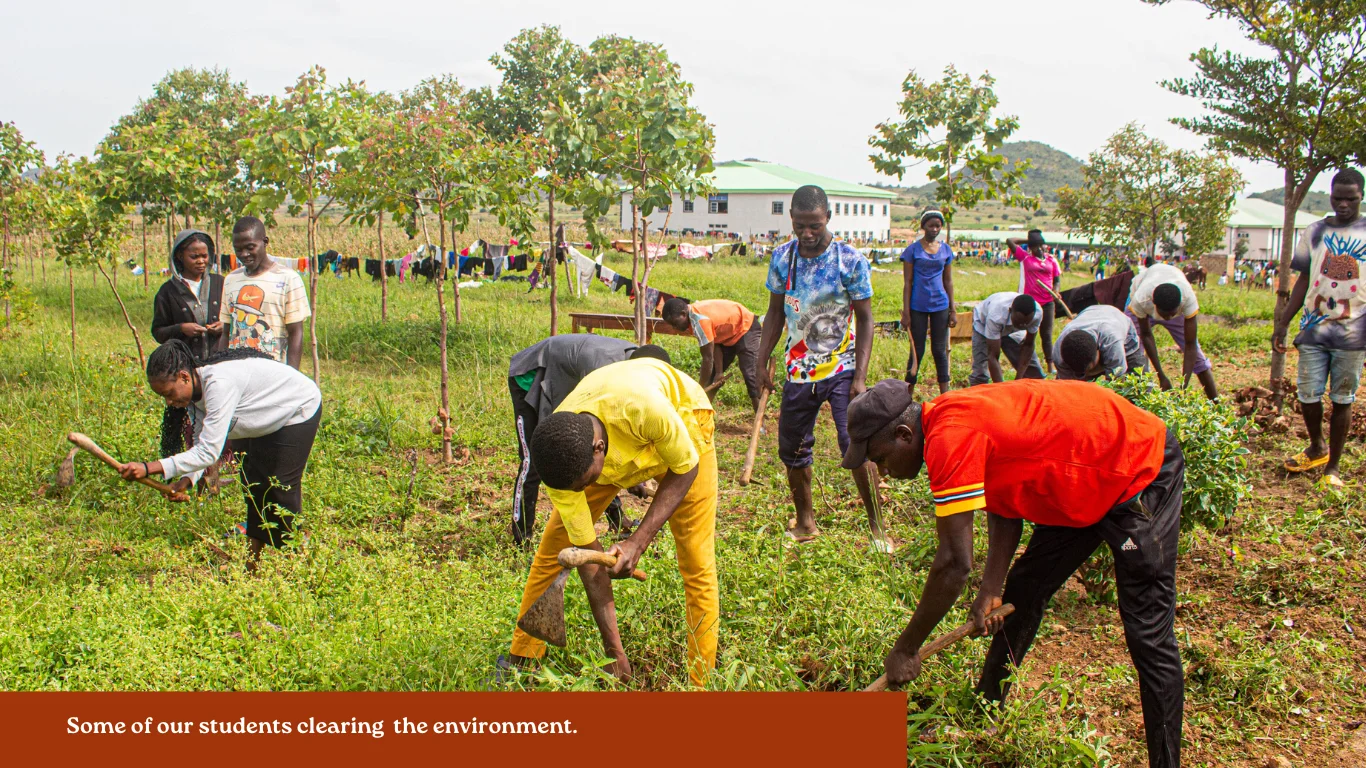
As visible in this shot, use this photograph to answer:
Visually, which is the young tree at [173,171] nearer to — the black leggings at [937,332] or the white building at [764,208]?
the black leggings at [937,332]

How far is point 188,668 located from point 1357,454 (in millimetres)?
6633

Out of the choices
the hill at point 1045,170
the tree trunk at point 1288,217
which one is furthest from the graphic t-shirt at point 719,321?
the hill at point 1045,170

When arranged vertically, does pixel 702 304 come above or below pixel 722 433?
Answer: above

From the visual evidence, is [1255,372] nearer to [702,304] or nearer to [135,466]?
[702,304]

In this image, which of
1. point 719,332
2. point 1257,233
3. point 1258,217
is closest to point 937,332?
point 719,332

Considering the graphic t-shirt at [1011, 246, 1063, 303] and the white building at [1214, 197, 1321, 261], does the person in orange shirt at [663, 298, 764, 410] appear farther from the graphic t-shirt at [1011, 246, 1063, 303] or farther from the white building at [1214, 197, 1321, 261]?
the white building at [1214, 197, 1321, 261]

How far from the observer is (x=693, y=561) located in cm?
311

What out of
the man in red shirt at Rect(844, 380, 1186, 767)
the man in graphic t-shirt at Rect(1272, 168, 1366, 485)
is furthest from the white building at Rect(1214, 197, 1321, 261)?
the man in red shirt at Rect(844, 380, 1186, 767)

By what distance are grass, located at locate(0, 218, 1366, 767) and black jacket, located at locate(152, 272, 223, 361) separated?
75cm

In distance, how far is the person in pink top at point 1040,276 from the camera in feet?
24.7

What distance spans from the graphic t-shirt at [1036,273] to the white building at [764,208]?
36238mm

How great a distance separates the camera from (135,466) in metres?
3.69

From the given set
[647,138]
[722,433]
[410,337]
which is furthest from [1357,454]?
[410,337]

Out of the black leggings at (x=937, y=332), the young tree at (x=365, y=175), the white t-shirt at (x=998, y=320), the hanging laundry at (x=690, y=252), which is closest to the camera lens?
the young tree at (x=365, y=175)
